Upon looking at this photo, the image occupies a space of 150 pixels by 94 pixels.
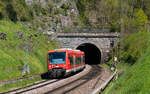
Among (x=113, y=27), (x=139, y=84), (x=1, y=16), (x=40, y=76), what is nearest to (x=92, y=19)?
(x=113, y=27)

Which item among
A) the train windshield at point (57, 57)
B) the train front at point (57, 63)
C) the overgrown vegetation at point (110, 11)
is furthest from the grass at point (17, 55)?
the overgrown vegetation at point (110, 11)

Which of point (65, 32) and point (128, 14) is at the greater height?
point (128, 14)

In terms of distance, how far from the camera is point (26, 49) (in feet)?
90.2

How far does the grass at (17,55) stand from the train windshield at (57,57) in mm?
3043

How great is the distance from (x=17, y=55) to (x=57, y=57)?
16.0 feet

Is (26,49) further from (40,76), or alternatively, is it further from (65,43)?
(65,43)

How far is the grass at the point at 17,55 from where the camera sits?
20547mm

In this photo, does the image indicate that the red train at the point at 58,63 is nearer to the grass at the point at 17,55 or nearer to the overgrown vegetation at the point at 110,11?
the grass at the point at 17,55

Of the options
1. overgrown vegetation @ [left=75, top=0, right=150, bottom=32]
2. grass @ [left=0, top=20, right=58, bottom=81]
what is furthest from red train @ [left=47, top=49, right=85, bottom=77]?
overgrown vegetation @ [left=75, top=0, right=150, bottom=32]

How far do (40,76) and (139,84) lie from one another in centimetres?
1629

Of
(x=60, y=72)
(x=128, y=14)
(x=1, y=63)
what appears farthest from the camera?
(x=128, y=14)

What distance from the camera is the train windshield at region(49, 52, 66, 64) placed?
22.7 meters

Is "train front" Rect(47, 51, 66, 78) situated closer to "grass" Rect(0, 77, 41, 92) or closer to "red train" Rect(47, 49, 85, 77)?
"red train" Rect(47, 49, 85, 77)

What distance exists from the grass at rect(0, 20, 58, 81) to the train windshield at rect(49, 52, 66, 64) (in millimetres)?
3043
